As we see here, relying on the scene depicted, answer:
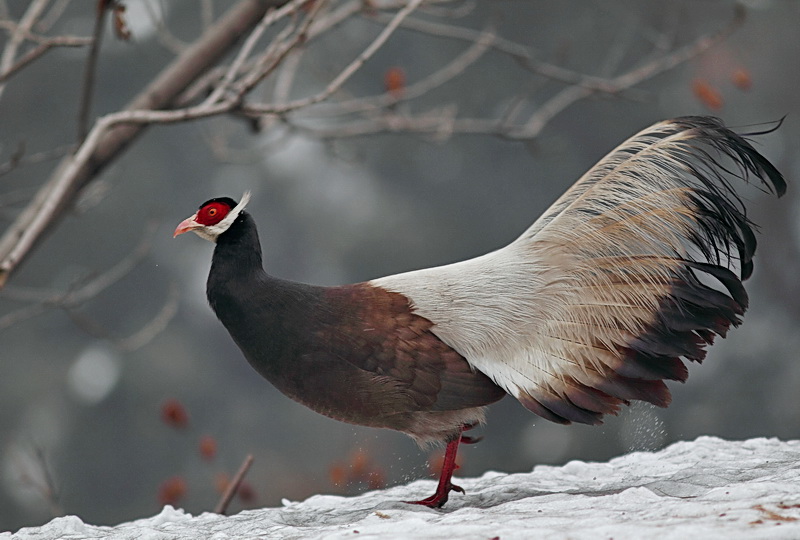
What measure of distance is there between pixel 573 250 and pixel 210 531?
151cm

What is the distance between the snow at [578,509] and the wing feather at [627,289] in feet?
1.12

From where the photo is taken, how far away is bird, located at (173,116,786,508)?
2799mm

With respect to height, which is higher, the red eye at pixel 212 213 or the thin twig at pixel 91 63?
the thin twig at pixel 91 63

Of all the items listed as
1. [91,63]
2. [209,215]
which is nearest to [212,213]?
[209,215]

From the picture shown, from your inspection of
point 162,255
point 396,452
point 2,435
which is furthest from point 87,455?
point 396,452

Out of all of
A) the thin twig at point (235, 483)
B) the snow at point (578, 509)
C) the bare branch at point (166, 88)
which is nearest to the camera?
the snow at point (578, 509)

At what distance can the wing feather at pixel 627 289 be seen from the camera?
2.79 metres

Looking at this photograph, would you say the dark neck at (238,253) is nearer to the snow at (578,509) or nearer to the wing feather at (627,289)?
the wing feather at (627,289)

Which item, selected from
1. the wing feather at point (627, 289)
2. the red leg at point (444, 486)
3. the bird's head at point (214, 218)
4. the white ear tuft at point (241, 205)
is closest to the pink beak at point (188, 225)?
the bird's head at point (214, 218)

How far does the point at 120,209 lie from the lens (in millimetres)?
8789

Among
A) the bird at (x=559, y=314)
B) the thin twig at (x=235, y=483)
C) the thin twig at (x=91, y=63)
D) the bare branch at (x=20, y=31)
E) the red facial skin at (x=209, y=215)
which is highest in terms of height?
the bare branch at (x=20, y=31)

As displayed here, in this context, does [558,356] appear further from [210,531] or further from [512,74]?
[512,74]

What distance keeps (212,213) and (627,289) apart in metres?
1.45

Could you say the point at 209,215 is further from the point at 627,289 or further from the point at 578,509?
the point at 578,509
